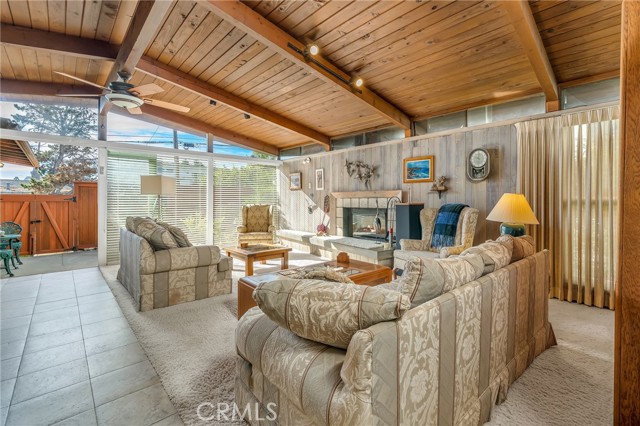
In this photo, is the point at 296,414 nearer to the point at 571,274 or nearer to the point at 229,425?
the point at 229,425

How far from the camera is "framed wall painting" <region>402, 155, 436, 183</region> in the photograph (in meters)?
4.58

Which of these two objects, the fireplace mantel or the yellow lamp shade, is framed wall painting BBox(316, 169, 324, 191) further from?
the yellow lamp shade

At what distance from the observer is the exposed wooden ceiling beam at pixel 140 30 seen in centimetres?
254

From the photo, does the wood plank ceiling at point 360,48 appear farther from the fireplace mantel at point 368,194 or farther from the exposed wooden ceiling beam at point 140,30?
the fireplace mantel at point 368,194

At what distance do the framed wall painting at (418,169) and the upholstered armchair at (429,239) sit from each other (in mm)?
682

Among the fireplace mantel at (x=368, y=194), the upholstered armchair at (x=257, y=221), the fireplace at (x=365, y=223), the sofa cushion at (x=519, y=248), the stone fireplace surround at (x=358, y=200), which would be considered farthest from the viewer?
the upholstered armchair at (x=257, y=221)

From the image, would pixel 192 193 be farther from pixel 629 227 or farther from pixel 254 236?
pixel 629 227

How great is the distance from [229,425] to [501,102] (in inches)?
179

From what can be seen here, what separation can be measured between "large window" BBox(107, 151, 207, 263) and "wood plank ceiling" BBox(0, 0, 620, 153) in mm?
1521

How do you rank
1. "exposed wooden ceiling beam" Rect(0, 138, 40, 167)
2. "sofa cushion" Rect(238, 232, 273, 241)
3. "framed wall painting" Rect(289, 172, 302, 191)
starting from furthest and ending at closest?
1. "framed wall painting" Rect(289, 172, 302, 191)
2. "sofa cushion" Rect(238, 232, 273, 241)
3. "exposed wooden ceiling beam" Rect(0, 138, 40, 167)

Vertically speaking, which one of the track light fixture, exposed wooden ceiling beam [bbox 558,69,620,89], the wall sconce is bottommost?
the wall sconce

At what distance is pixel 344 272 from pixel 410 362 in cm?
198

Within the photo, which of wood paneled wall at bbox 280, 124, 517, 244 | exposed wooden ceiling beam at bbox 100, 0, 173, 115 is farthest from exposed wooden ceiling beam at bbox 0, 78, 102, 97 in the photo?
wood paneled wall at bbox 280, 124, 517, 244

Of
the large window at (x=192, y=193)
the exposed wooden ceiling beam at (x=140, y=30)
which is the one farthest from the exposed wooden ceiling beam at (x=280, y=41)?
the large window at (x=192, y=193)
